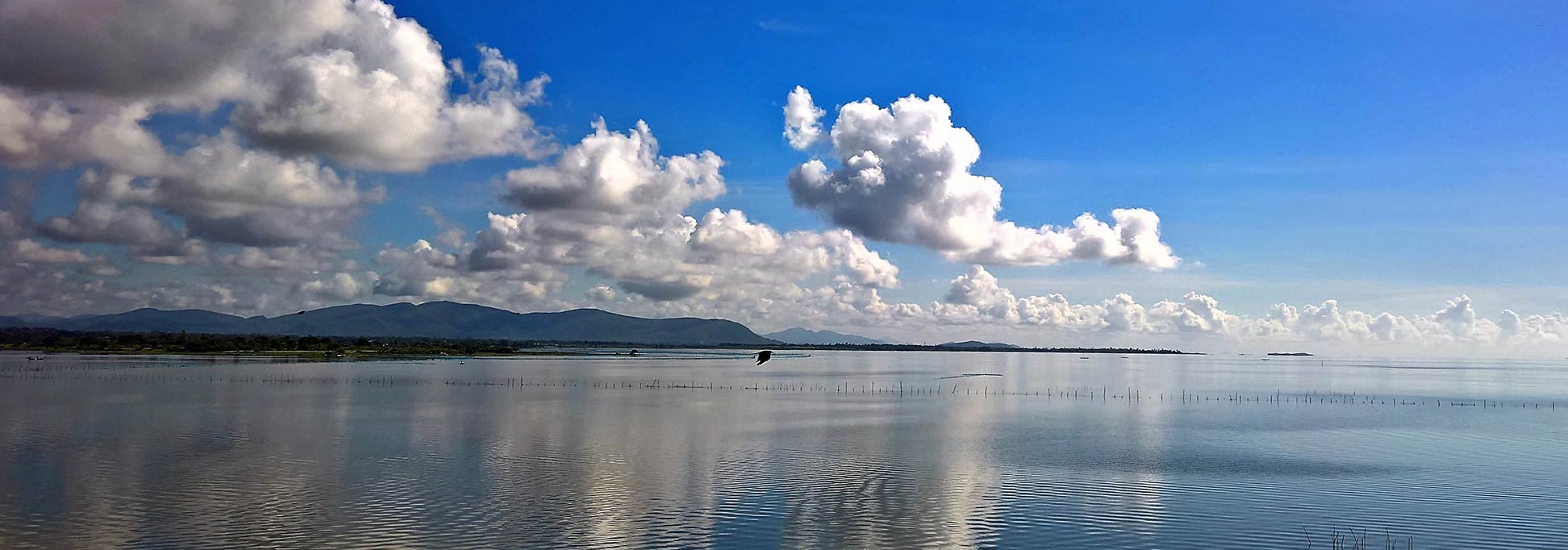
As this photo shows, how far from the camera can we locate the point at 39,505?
31.8m

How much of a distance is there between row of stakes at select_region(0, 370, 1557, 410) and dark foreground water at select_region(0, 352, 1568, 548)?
33.9 ft

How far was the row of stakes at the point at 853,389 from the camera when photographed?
321 feet

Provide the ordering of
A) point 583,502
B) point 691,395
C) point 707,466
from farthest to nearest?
point 691,395, point 707,466, point 583,502

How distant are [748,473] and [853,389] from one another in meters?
71.3

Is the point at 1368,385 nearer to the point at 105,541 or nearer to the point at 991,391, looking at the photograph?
the point at 991,391

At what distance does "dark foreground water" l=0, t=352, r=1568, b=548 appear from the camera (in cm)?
2975

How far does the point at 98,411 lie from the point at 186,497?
127 feet

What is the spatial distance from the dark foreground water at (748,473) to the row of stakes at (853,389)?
10342 mm

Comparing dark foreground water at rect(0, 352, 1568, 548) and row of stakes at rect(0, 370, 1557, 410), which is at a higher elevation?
row of stakes at rect(0, 370, 1557, 410)

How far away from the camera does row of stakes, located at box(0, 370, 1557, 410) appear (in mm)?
97812

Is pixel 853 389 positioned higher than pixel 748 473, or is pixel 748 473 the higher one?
pixel 853 389

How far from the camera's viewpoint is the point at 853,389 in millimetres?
112375

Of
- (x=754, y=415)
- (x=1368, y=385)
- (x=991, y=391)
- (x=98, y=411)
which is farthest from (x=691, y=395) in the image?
(x=1368, y=385)

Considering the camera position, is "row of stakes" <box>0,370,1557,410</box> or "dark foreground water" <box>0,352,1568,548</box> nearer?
"dark foreground water" <box>0,352,1568,548</box>
